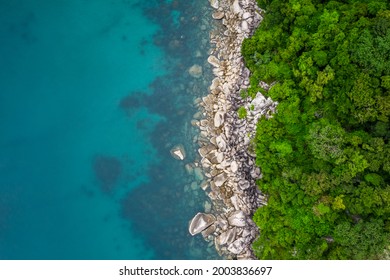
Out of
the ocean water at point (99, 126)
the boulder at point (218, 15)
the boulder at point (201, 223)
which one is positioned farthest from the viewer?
the boulder at point (218, 15)

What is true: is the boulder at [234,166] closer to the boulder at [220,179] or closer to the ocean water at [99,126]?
the boulder at [220,179]

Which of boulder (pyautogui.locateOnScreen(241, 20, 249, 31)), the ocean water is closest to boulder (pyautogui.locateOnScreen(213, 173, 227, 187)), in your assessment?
the ocean water

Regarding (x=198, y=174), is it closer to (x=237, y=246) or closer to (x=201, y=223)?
(x=201, y=223)

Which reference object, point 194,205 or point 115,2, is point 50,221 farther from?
point 115,2

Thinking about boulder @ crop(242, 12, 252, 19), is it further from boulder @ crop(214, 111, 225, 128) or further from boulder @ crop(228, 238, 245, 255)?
boulder @ crop(228, 238, 245, 255)

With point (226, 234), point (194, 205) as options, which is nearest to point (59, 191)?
point (194, 205)

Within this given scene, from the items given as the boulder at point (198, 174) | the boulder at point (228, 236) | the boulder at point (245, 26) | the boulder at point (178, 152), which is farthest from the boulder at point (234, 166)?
the boulder at point (245, 26)
